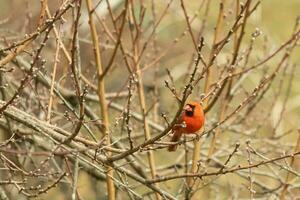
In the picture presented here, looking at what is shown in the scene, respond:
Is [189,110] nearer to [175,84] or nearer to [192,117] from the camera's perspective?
[192,117]

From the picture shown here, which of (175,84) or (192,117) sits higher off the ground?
(175,84)

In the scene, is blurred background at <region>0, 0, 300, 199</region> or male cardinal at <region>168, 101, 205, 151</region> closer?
male cardinal at <region>168, 101, 205, 151</region>

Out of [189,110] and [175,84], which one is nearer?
[189,110]

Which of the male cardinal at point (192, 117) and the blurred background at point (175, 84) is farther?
the blurred background at point (175, 84)

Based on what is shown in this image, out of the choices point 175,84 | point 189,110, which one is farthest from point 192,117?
point 175,84

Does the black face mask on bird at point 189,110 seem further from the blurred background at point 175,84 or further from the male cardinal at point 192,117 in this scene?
the blurred background at point 175,84

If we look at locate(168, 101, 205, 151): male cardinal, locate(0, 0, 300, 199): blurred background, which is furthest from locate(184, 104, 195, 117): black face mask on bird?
locate(0, 0, 300, 199): blurred background

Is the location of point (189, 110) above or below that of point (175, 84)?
below

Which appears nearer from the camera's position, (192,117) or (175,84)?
(192,117)

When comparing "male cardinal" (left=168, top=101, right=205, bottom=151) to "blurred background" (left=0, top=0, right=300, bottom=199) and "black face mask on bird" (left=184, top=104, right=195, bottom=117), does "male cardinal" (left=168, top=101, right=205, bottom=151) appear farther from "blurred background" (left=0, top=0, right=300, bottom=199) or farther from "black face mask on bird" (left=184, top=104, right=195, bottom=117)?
"blurred background" (left=0, top=0, right=300, bottom=199)

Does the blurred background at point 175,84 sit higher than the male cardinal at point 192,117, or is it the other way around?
the blurred background at point 175,84

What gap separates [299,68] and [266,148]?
6055mm

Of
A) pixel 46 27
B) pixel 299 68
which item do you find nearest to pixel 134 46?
pixel 46 27

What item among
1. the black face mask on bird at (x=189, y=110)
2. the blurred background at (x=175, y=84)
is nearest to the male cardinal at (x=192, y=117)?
the black face mask on bird at (x=189, y=110)
